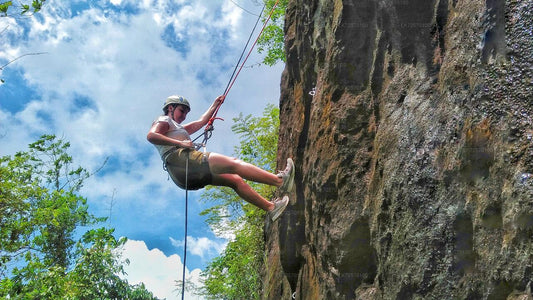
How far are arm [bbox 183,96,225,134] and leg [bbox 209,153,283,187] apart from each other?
1224 millimetres

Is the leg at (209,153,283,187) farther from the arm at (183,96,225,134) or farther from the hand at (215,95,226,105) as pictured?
the hand at (215,95,226,105)

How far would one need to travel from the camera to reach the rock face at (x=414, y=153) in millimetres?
3176

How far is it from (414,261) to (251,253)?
9880 mm

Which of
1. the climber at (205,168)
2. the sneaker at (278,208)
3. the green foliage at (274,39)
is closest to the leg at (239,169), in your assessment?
the climber at (205,168)

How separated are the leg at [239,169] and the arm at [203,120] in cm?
122

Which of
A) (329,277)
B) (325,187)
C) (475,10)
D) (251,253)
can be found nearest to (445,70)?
(475,10)

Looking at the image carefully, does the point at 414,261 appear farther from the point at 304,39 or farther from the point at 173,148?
the point at 304,39

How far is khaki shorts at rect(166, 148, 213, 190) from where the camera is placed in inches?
235

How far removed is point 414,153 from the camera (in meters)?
4.02

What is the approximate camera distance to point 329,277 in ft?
17.4

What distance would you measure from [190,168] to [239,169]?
1.87 feet

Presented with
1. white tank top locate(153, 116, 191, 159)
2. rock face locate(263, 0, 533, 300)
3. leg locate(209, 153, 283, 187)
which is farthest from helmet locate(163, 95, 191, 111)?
rock face locate(263, 0, 533, 300)

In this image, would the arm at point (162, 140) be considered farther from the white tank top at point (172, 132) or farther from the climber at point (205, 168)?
the white tank top at point (172, 132)

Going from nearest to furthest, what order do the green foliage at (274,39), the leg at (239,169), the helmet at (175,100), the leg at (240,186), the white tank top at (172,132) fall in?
the leg at (239,169), the leg at (240,186), the white tank top at (172,132), the helmet at (175,100), the green foliage at (274,39)
